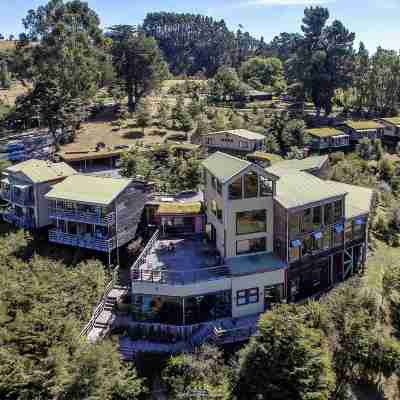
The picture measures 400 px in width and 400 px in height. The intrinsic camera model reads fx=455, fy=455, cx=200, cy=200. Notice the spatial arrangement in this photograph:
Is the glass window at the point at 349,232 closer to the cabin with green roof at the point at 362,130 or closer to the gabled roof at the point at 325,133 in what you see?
the gabled roof at the point at 325,133

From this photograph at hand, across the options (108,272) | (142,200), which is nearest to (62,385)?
(108,272)

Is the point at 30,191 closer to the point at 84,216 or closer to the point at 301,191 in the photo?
the point at 84,216

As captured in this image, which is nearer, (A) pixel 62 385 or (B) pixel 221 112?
(A) pixel 62 385

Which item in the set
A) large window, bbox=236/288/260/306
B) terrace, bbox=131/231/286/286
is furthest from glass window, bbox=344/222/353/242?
large window, bbox=236/288/260/306

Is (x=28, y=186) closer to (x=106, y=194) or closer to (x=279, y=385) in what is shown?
(x=106, y=194)

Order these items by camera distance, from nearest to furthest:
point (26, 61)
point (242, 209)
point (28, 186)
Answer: point (242, 209), point (28, 186), point (26, 61)

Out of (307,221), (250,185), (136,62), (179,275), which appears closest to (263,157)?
(307,221)

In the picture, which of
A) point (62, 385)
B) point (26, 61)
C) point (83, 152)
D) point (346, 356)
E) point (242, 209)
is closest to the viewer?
point (62, 385)

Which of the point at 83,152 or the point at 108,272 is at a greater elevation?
the point at 83,152
